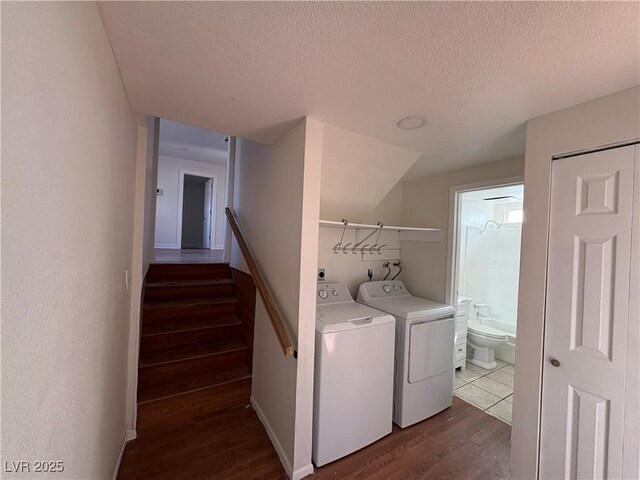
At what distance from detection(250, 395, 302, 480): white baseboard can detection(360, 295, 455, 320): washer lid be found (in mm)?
1273

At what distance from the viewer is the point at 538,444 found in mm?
1395

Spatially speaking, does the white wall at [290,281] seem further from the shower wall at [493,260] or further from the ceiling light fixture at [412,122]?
the shower wall at [493,260]

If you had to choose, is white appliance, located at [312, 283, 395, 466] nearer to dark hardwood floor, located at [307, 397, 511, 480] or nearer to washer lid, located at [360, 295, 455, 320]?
dark hardwood floor, located at [307, 397, 511, 480]

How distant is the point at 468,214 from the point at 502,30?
273 cm

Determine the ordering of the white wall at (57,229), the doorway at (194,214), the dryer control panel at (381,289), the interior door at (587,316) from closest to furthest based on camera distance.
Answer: the white wall at (57,229) < the interior door at (587,316) < the dryer control panel at (381,289) < the doorway at (194,214)

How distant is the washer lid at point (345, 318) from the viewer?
1769 mm

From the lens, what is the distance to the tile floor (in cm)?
240

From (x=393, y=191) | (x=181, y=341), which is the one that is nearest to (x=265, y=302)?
(x=181, y=341)

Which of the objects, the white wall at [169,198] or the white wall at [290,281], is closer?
the white wall at [290,281]

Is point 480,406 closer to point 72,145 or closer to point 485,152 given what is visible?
point 485,152

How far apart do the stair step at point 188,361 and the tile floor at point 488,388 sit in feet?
7.44

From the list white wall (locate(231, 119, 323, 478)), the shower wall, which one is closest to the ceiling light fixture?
white wall (locate(231, 119, 323, 478))

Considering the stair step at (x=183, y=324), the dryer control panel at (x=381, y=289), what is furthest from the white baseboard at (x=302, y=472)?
the stair step at (x=183, y=324)

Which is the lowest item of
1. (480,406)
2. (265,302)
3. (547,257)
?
(480,406)
